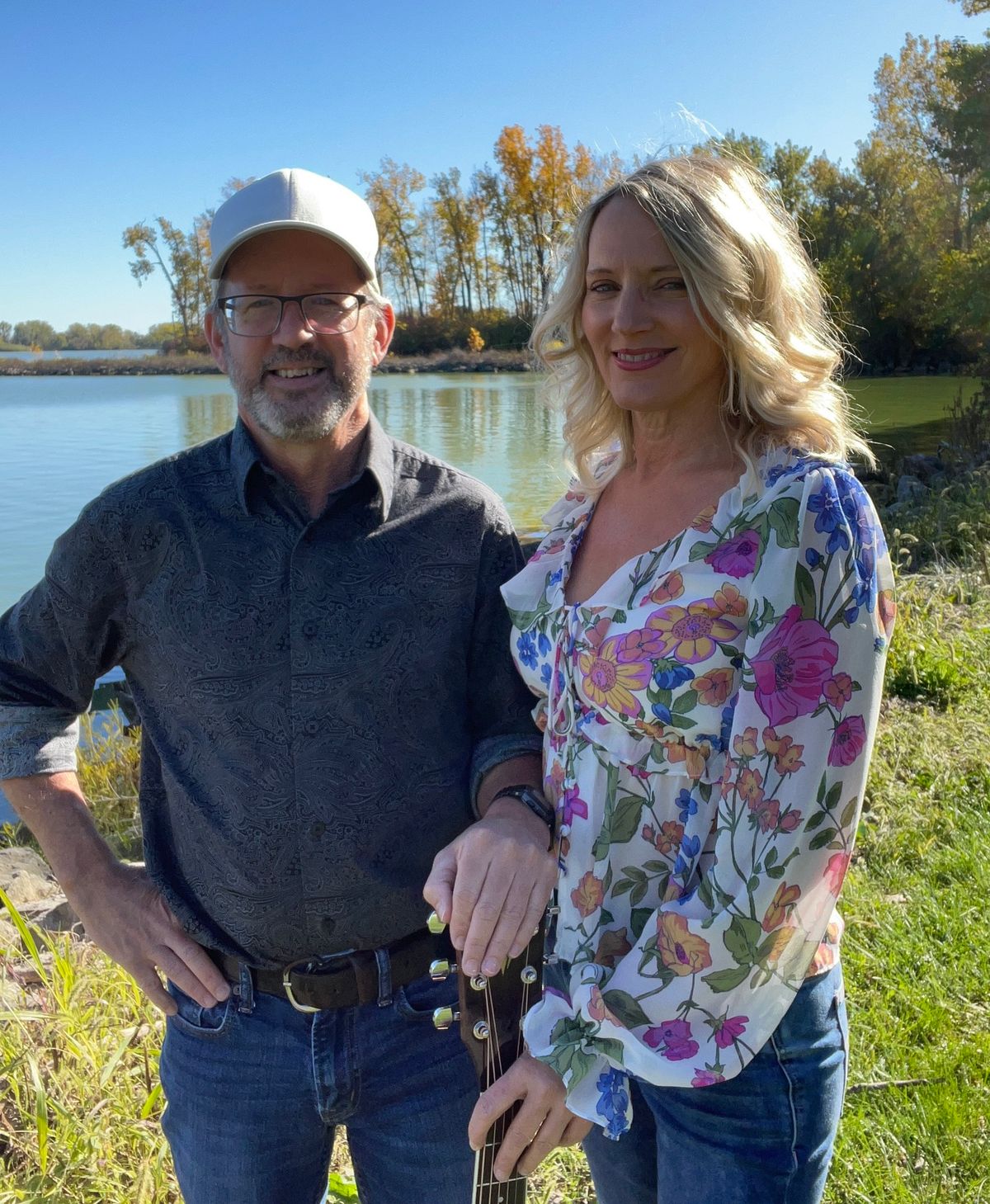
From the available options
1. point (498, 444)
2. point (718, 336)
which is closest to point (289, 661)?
point (718, 336)

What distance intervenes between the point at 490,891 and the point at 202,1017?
2.70 feet

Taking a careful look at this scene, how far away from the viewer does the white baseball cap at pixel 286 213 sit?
204 cm

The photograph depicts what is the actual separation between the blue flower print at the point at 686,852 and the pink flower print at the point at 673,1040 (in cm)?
22

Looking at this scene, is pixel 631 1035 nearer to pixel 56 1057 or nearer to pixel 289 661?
pixel 289 661

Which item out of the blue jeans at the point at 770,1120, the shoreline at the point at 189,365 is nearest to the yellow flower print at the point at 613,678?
the blue jeans at the point at 770,1120

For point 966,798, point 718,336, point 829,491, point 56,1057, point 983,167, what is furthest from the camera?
point 983,167

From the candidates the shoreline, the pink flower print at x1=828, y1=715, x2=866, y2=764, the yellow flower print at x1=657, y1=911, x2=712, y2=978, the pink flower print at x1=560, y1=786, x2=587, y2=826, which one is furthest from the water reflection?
the pink flower print at x1=828, y1=715, x2=866, y2=764

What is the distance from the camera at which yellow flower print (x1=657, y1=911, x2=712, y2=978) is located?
1449mm

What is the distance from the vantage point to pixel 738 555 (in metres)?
1.55

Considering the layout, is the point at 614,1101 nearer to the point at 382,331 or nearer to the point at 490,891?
the point at 490,891

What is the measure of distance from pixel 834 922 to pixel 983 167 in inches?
795

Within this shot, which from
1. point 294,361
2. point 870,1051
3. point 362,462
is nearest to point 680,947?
Answer: point 362,462

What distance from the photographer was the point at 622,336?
180 cm

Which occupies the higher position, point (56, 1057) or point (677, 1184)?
point (677, 1184)
